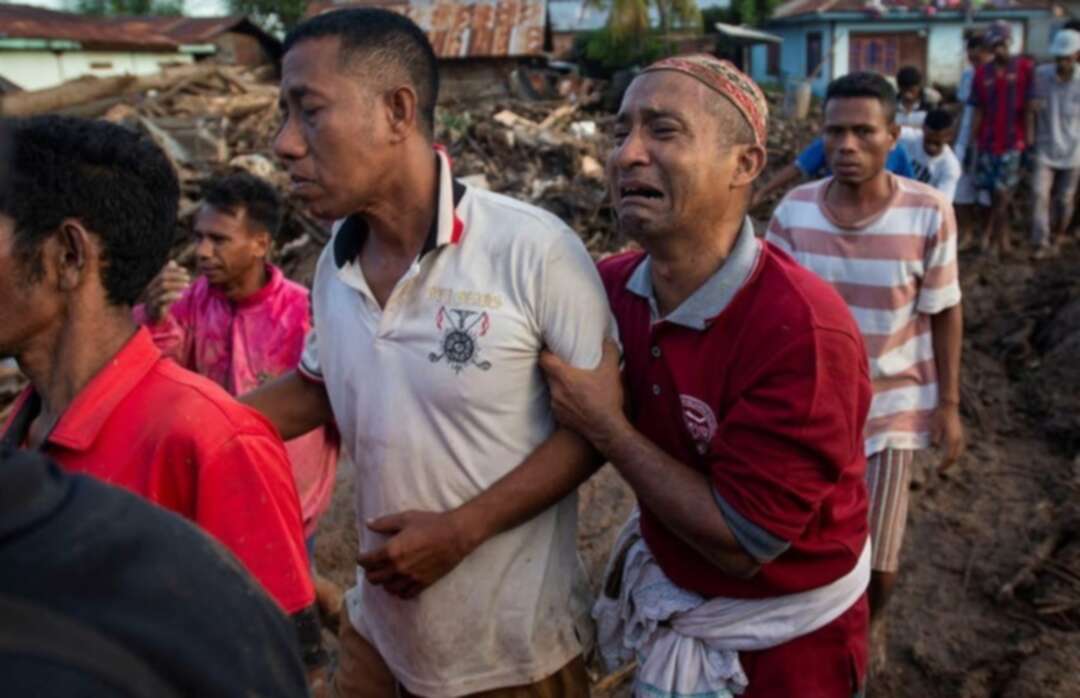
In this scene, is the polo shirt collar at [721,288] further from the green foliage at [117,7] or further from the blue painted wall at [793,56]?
the green foliage at [117,7]

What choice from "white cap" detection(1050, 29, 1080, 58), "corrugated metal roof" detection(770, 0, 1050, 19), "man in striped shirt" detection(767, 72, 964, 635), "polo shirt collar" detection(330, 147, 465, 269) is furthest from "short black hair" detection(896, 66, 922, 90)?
"corrugated metal roof" detection(770, 0, 1050, 19)

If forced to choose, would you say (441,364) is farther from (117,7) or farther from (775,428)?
(117,7)

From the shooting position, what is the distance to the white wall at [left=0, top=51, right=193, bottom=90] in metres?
17.8

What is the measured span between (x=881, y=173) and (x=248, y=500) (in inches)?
99.0

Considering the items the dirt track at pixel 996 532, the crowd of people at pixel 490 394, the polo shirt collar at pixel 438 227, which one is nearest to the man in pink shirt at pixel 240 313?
the crowd of people at pixel 490 394

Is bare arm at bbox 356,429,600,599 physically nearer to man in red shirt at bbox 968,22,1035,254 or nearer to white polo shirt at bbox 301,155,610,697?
white polo shirt at bbox 301,155,610,697

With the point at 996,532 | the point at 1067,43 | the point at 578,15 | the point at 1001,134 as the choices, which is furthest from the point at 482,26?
the point at 996,532

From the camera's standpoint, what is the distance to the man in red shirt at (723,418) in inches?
73.0

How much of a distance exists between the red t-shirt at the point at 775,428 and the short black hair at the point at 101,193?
3.40 ft

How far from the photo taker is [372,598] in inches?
91.0

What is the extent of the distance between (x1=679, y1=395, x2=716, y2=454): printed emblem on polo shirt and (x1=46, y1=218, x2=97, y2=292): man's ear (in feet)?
3.82

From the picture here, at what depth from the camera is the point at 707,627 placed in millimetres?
2051

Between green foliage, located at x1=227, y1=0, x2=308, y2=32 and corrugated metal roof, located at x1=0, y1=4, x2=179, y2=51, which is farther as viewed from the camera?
green foliage, located at x1=227, y1=0, x2=308, y2=32

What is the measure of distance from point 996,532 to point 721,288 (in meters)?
3.84
